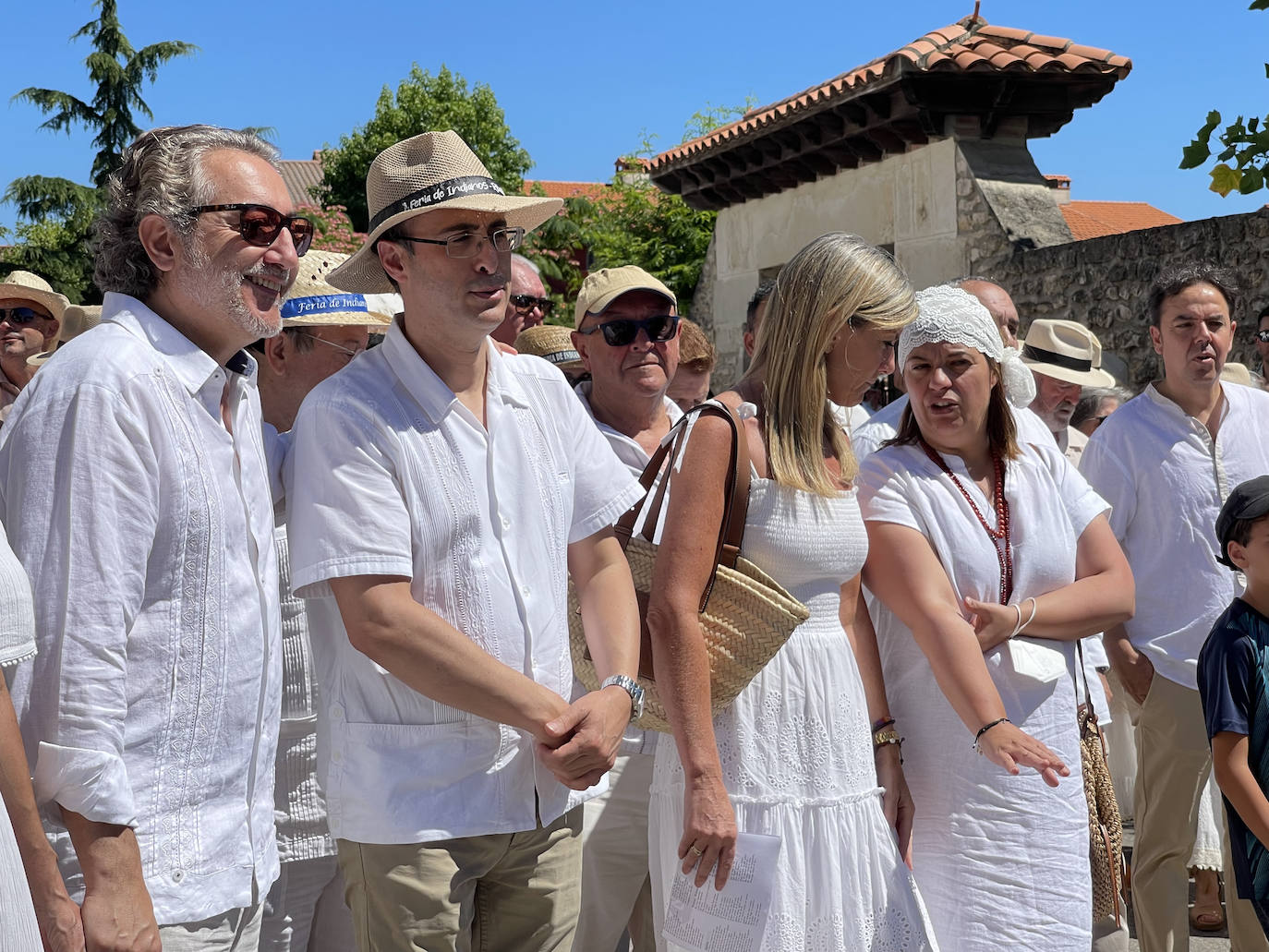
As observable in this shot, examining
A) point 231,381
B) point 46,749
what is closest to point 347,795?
point 46,749

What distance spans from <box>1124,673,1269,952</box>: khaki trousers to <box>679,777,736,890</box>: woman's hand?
92.7 inches

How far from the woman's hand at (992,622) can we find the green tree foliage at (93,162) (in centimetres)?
3111

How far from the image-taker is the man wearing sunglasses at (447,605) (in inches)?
89.7

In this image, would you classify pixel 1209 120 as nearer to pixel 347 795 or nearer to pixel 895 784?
pixel 895 784

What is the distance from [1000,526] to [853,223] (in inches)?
483

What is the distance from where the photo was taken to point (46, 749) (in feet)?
5.84

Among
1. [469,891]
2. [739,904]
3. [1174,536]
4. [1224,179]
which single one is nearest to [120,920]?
[469,891]

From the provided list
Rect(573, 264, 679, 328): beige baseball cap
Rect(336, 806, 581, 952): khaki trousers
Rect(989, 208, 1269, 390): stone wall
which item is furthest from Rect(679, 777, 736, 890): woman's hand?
Rect(989, 208, 1269, 390): stone wall

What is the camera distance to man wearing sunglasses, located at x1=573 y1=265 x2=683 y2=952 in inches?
143

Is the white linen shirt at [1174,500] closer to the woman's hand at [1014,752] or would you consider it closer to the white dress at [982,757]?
the white dress at [982,757]

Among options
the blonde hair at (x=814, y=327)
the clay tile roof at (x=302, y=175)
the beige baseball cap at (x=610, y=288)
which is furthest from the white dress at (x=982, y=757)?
the clay tile roof at (x=302, y=175)

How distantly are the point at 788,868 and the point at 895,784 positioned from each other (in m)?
0.46

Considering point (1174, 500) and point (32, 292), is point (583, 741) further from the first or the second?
point (32, 292)

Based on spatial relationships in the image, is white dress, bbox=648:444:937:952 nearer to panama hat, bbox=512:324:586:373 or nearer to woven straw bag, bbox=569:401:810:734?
woven straw bag, bbox=569:401:810:734
